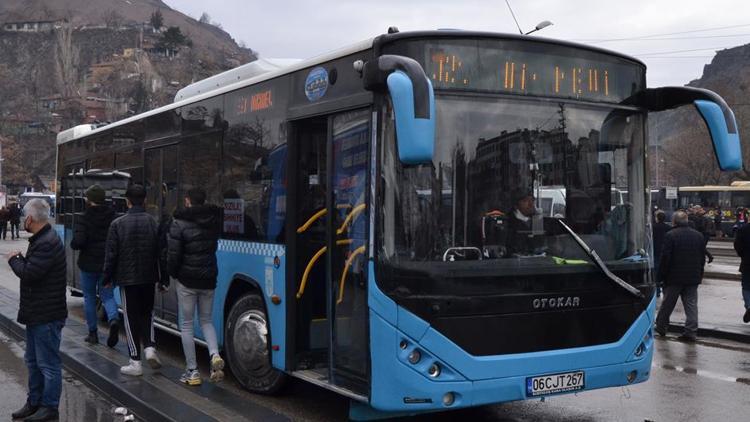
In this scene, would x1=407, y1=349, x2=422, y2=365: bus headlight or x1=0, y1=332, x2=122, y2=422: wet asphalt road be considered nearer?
x1=407, y1=349, x2=422, y2=365: bus headlight

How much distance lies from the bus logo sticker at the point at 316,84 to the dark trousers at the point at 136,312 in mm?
2681

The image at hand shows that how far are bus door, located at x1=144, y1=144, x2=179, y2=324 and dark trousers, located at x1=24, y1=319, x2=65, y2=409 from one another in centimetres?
231

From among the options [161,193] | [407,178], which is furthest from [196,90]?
[407,178]

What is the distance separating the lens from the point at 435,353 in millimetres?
5078

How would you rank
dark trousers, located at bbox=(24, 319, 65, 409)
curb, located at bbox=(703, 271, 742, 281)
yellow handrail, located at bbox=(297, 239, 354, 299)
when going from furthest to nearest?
curb, located at bbox=(703, 271, 742, 281) < yellow handrail, located at bbox=(297, 239, 354, 299) < dark trousers, located at bbox=(24, 319, 65, 409)

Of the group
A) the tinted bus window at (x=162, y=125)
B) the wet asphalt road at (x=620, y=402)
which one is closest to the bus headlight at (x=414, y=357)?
the wet asphalt road at (x=620, y=402)

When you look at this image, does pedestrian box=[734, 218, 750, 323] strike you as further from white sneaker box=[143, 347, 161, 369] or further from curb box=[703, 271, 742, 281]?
curb box=[703, 271, 742, 281]

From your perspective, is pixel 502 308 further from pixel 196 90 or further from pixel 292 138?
pixel 196 90

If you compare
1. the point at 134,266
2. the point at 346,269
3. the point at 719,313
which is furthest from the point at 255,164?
the point at 719,313

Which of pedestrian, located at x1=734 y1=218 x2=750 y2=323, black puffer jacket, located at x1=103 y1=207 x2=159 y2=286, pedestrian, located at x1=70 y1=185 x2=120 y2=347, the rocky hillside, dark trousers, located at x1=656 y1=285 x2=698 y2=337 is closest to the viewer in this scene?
black puffer jacket, located at x1=103 y1=207 x2=159 y2=286

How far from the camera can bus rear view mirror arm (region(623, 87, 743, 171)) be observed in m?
5.88

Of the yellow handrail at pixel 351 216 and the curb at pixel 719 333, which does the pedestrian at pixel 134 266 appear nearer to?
the yellow handrail at pixel 351 216

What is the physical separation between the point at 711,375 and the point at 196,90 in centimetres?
655

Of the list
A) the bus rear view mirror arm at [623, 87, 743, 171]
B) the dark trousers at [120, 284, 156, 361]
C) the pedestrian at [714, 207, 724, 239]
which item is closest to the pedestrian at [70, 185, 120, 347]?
the dark trousers at [120, 284, 156, 361]
